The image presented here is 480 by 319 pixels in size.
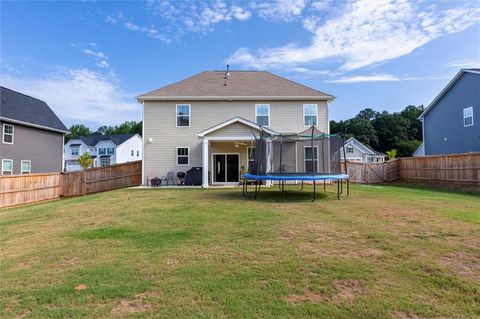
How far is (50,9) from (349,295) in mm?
15240

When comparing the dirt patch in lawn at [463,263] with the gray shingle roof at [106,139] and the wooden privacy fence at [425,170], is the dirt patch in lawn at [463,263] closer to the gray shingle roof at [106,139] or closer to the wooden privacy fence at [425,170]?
the wooden privacy fence at [425,170]

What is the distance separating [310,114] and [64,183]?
1571 cm

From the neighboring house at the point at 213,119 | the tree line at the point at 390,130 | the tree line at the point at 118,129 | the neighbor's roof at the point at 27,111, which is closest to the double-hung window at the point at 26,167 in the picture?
the neighbor's roof at the point at 27,111

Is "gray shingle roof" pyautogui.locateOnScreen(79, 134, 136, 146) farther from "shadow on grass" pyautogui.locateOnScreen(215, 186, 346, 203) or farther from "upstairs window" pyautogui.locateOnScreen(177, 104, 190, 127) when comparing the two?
"shadow on grass" pyautogui.locateOnScreen(215, 186, 346, 203)

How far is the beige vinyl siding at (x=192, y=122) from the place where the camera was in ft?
62.0

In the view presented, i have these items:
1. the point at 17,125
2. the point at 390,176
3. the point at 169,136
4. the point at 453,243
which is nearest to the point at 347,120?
the point at 390,176

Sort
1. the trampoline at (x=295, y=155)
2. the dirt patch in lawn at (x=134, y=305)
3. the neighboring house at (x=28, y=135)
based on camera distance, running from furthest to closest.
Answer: the neighboring house at (x=28, y=135), the trampoline at (x=295, y=155), the dirt patch in lawn at (x=134, y=305)

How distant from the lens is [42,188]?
15992 mm

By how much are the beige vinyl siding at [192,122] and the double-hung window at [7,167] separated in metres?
9.19

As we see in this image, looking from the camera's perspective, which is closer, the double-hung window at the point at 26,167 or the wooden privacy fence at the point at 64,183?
the wooden privacy fence at the point at 64,183

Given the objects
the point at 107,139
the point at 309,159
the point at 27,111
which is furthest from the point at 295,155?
the point at 107,139

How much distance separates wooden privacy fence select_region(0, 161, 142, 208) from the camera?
545 inches

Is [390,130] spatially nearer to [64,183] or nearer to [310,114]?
[310,114]

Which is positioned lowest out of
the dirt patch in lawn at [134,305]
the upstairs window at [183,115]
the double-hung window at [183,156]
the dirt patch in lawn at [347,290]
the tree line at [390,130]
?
the dirt patch in lawn at [134,305]
